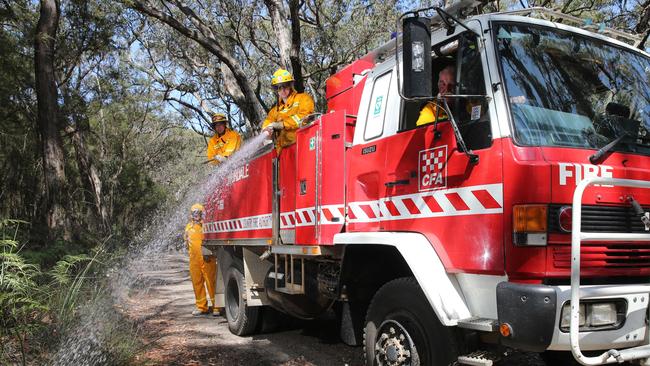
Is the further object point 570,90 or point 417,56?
point 570,90

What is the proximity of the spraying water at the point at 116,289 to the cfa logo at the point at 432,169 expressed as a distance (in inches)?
111

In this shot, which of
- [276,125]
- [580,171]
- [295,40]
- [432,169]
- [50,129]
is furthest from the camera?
[295,40]

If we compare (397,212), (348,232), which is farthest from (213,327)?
(397,212)

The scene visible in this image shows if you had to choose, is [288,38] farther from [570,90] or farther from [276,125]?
[570,90]

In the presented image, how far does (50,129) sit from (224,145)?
19.0 ft

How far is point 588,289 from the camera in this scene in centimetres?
301

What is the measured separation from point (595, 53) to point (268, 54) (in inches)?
772

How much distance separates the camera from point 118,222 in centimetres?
3572

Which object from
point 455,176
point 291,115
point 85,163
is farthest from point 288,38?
point 85,163

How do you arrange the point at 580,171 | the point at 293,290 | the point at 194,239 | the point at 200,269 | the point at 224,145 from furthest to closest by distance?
1. the point at 194,239
2. the point at 200,269
3. the point at 224,145
4. the point at 293,290
5. the point at 580,171

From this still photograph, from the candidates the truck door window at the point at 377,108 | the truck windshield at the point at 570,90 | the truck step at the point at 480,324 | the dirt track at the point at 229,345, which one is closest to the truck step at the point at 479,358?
the truck step at the point at 480,324

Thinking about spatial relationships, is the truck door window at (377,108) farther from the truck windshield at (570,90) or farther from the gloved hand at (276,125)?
the gloved hand at (276,125)

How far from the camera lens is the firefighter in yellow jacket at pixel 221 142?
28.8 ft

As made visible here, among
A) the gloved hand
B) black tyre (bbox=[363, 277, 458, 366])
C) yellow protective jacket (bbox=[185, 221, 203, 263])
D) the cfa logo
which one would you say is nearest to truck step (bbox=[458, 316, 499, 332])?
black tyre (bbox=[363, 277, 458, 366])
